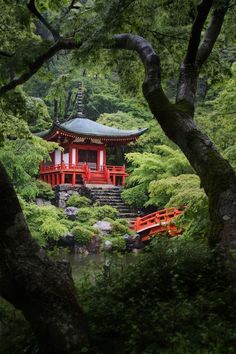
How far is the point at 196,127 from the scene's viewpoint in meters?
4.59

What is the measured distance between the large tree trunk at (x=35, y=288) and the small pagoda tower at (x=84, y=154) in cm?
2041

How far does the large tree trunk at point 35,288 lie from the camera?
3.17 metres

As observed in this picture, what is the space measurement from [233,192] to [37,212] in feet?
44.6

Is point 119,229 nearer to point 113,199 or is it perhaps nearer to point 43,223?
point 43,223

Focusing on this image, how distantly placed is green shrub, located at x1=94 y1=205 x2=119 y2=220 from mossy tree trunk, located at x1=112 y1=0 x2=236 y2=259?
1483cm

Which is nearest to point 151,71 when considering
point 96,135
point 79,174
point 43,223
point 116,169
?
point 43,223

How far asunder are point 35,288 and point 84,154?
77.2 ft

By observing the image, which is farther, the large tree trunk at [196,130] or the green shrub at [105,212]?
the green shrub at [105,212]

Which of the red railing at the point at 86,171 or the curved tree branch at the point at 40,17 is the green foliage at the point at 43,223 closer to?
the red railing at the point at 86,171

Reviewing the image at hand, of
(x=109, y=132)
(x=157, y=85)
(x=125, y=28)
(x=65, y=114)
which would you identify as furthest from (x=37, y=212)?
(x=65, y=114)

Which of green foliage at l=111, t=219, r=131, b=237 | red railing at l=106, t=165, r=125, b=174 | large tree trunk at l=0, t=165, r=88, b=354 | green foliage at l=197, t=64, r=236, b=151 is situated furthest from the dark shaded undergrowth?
red railing at l=106, t=165, r=125, b=174

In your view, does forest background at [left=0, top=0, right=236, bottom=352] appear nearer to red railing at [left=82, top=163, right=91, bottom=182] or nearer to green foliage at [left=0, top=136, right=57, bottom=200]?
green foliage at [left=0, top=136, right=57, bottom=200]

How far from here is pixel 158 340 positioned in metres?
3.09

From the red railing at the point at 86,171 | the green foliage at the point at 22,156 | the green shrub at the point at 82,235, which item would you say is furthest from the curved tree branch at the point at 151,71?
the red railing at the point at 86,171
